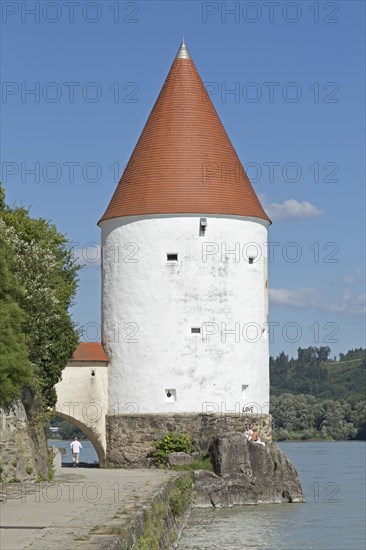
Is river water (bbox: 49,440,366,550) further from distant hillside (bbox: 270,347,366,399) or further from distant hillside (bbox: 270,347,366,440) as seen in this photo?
distant hillside (bbox: 270,347,366,399)

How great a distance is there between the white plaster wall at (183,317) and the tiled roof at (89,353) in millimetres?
427

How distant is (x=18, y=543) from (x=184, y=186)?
2007cm

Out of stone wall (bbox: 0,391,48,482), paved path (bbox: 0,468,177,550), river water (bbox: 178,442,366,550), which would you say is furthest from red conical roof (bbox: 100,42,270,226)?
stone wall (bbox: 0,391,48,482)

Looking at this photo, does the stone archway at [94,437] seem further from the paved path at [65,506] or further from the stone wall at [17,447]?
the stone wall at [17,447]

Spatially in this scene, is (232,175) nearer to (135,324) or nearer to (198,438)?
(135,324)

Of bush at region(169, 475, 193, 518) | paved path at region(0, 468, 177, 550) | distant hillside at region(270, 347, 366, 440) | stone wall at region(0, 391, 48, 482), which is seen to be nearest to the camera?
paved path at region(0, 468, 177, 550)

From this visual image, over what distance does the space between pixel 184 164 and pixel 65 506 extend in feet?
54.4

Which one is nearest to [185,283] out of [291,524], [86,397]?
[86,397]

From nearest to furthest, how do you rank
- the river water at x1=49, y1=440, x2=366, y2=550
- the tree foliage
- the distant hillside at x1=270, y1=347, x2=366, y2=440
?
the river water at x1=49, y1=440, x2=366, y2=550 → the tree foliage → the distant hillside at x1=270, y1=347, x2=366, y2=440

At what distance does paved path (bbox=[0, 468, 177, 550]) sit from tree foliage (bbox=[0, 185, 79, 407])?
10.2ft

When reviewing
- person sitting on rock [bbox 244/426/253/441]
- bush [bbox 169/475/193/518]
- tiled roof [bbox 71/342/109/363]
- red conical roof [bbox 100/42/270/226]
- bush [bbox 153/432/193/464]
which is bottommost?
bush [bbox 169/475/193/518]

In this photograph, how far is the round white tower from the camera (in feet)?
107

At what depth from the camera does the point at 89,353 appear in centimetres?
3372

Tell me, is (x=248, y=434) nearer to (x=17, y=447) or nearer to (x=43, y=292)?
(x=43, y=292)
